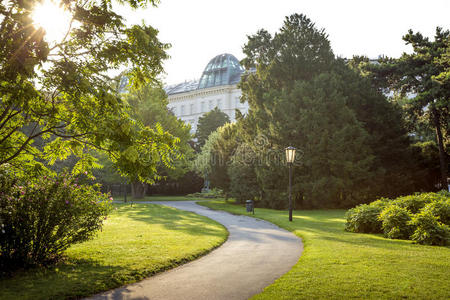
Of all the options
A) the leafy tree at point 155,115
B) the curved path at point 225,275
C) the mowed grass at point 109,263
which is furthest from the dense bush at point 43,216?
the leafy tree at point 155,115

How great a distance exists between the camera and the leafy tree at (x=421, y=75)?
81.9 feet

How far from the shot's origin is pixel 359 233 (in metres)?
12.4

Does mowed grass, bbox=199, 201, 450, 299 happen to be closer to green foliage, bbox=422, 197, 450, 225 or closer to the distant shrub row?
the distant shrub row

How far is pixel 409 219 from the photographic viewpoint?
1099 centimetres

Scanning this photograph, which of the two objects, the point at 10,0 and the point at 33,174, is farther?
the point at 33,174

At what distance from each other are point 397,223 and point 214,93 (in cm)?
6500

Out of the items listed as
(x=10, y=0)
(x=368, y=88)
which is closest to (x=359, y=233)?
(x=10, y=0)

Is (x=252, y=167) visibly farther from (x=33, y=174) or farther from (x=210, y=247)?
(x=33, y=174)

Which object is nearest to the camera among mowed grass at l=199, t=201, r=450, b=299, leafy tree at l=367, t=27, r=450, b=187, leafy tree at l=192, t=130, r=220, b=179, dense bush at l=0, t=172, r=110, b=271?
mowed grass at l=199, t=201, r=450, b=299

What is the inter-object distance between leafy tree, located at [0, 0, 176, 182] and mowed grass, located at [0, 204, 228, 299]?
210cm

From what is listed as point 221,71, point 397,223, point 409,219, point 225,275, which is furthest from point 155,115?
A: point 221,71

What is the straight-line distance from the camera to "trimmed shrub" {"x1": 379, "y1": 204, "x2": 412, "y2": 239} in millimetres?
10859

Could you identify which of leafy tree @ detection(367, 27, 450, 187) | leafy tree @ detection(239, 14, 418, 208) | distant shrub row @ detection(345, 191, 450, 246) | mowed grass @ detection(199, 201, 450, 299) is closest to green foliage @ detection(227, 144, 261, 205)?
leafy tree @ detection(239, 14, 418, 208)

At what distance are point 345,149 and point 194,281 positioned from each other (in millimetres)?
22720
